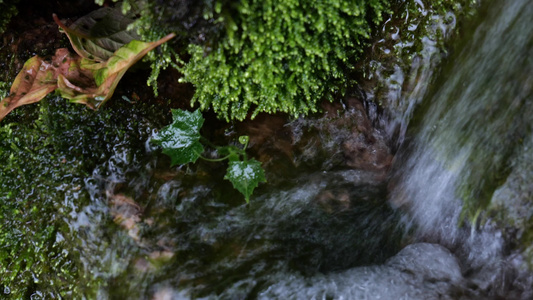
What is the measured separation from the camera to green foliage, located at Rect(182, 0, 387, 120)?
152cm

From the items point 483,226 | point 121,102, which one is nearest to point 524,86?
point 483,226

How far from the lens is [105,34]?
1.78 metres

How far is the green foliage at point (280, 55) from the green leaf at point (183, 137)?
12 cm

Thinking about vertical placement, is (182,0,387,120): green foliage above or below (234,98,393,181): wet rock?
above

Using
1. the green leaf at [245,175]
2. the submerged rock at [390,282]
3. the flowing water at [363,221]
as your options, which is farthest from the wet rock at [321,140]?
the submerged rock at [390,282]

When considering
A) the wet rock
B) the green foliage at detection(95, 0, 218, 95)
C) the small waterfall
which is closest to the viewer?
the green foliage at detection(95, 0, 218, 95)

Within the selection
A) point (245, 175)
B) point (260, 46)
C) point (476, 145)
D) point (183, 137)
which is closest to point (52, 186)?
point (183, 137)

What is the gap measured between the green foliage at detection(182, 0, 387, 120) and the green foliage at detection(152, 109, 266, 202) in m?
0.13

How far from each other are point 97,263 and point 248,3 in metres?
1.24

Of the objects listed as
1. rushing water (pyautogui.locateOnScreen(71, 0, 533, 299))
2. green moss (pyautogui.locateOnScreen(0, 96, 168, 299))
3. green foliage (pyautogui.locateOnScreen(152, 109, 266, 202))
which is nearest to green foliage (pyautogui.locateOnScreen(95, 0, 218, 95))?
green foliage (pyautogui.locateOnScreen(152, 109, 266, 202))

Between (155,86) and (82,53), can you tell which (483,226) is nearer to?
(155,86)

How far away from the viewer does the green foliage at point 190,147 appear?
173cm

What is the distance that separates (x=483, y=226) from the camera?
71.4 inches

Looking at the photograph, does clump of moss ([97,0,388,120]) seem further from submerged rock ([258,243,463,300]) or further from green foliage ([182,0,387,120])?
submerged rock ([258,243,463,300])
